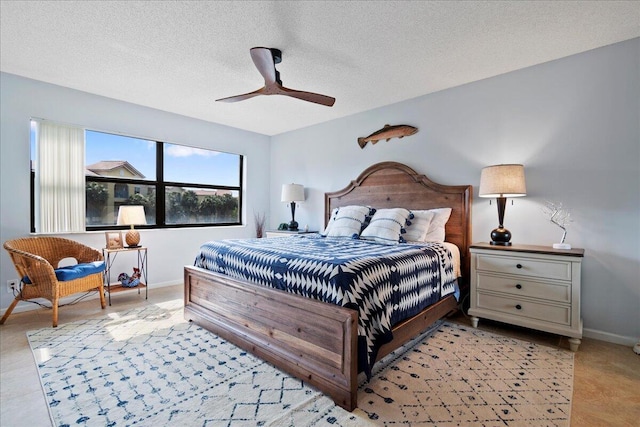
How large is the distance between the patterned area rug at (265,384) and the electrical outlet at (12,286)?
950 mm

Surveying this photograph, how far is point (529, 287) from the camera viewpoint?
2.67m

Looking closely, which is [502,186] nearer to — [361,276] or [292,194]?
[361,276]

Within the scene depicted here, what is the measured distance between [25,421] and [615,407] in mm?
3272

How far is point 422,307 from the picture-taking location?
2529 mm

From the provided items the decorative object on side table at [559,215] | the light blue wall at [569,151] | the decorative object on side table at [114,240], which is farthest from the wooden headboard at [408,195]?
the decorative object on side table at [114,240]

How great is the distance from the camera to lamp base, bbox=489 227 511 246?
3.01 m

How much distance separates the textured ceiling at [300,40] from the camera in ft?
7.27

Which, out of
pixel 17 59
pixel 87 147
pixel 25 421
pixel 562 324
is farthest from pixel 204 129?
pixel 562 324

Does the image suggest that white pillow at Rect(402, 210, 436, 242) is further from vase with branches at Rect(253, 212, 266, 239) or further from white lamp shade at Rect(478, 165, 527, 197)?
vase with branches at Rect(253, 212, 266, 239)

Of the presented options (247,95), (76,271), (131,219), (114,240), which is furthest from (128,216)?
(247,95)

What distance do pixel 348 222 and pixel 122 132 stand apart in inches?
128

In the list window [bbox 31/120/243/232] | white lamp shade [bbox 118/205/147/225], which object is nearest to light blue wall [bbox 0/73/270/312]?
window [bbox 31/120/243/232]

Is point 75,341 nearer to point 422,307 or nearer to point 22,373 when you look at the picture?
point 22,373

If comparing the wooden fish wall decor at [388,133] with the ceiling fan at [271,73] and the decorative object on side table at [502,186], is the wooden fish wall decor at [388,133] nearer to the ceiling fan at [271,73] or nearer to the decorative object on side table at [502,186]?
the decorative object on side table at [502,186]
